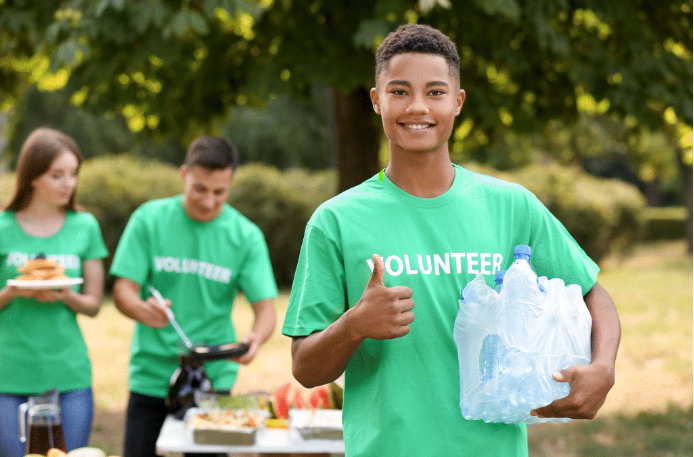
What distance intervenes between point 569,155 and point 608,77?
Result: 23.2 metres

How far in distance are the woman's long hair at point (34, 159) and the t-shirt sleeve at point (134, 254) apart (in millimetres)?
509

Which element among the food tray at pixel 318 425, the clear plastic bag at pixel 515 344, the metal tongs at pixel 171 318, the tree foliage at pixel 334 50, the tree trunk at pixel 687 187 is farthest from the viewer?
the tree trunk at pixel 687 187

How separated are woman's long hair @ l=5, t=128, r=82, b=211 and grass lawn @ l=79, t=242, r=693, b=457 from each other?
5.85 ft

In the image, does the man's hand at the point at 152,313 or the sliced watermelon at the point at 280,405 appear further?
the sliced watermelon at the point at 280,405

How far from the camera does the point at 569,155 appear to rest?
91.1 feet

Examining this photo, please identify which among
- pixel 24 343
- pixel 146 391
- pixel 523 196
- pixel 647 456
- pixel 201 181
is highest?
pixel 201 181

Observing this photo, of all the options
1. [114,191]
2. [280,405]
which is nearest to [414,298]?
[280,405]

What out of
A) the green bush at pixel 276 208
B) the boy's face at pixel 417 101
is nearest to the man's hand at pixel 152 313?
the boy's face at pixel 417 101

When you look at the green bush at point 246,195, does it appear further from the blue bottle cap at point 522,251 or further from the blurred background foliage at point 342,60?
the blue bottle cap at point 522,251

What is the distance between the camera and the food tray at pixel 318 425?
3576 millimetres

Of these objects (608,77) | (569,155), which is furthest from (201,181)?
(569,155)

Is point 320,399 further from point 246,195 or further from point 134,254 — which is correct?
point 246,195

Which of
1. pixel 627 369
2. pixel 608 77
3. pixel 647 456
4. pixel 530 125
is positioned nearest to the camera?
pixel 608 77

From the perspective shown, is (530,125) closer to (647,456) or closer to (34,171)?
(647,456)
